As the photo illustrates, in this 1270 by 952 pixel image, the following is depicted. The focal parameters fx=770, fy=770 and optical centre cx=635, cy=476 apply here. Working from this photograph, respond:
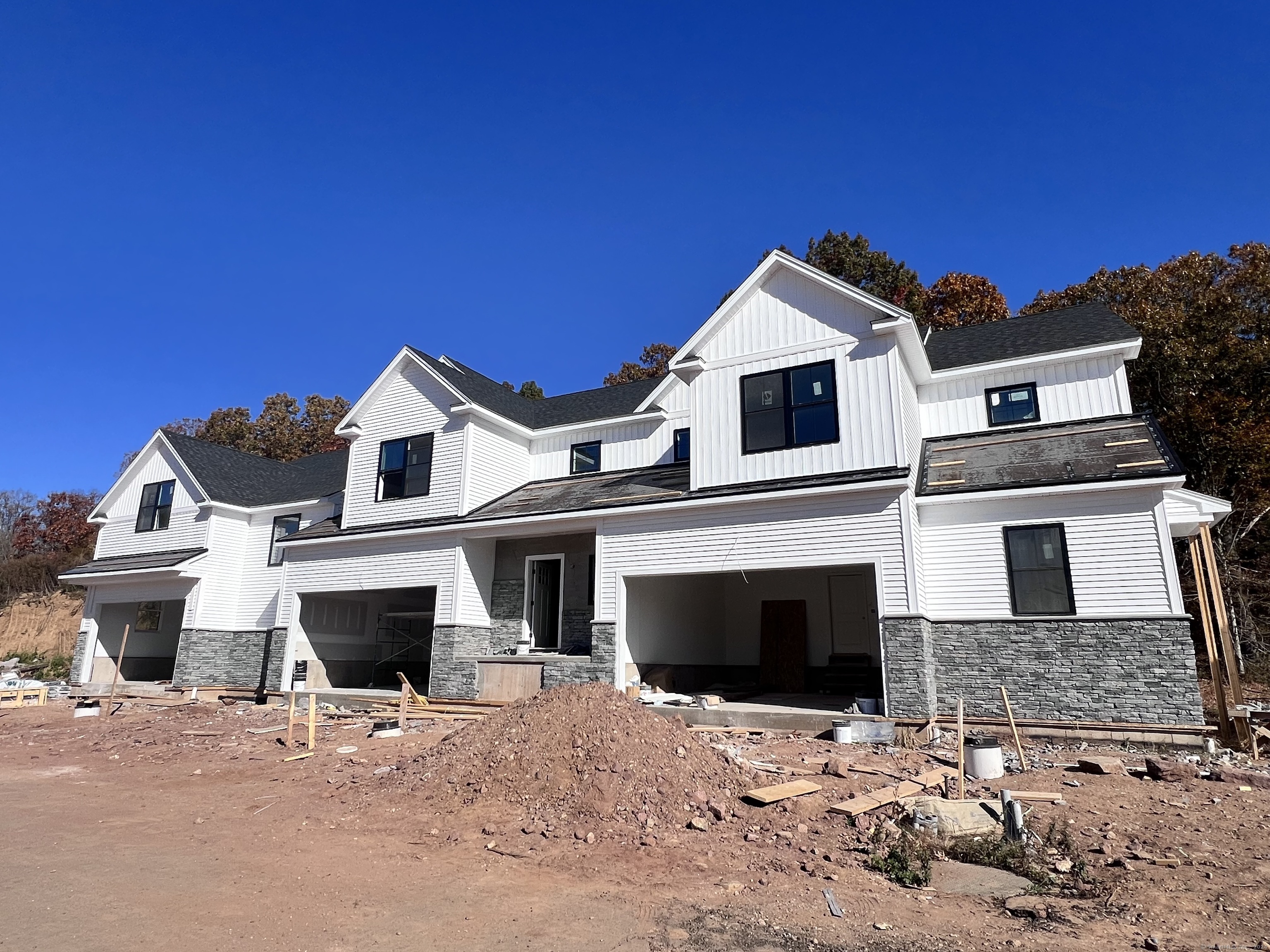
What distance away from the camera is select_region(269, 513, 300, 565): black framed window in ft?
77.6

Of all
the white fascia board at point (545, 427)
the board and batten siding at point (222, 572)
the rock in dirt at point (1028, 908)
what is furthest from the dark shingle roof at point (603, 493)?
the rock in dirt at point (1028, 908)

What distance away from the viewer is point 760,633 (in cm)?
1861

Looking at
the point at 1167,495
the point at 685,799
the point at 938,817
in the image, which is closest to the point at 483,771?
the point at 685,799

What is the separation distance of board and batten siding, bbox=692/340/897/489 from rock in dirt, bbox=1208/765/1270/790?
636cm

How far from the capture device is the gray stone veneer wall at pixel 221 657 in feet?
72.6

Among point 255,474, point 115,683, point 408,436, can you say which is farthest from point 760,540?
point 255,474

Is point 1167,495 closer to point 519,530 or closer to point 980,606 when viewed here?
point 980,606

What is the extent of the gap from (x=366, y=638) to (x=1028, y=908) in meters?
20.6

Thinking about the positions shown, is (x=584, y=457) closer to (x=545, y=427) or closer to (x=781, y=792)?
(x=545, y=427)

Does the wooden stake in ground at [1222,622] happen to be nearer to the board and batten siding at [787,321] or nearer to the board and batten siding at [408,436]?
the board and batten siding at [787,321]

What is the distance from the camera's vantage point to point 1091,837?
273 inches

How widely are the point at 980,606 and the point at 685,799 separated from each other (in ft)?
25.9

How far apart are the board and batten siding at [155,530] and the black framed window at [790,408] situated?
17.7 metres

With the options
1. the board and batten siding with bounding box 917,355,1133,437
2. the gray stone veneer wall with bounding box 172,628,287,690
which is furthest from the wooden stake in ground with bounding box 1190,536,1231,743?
Answer: the gray stone veneer wall with bounding box 172,628,287,690
